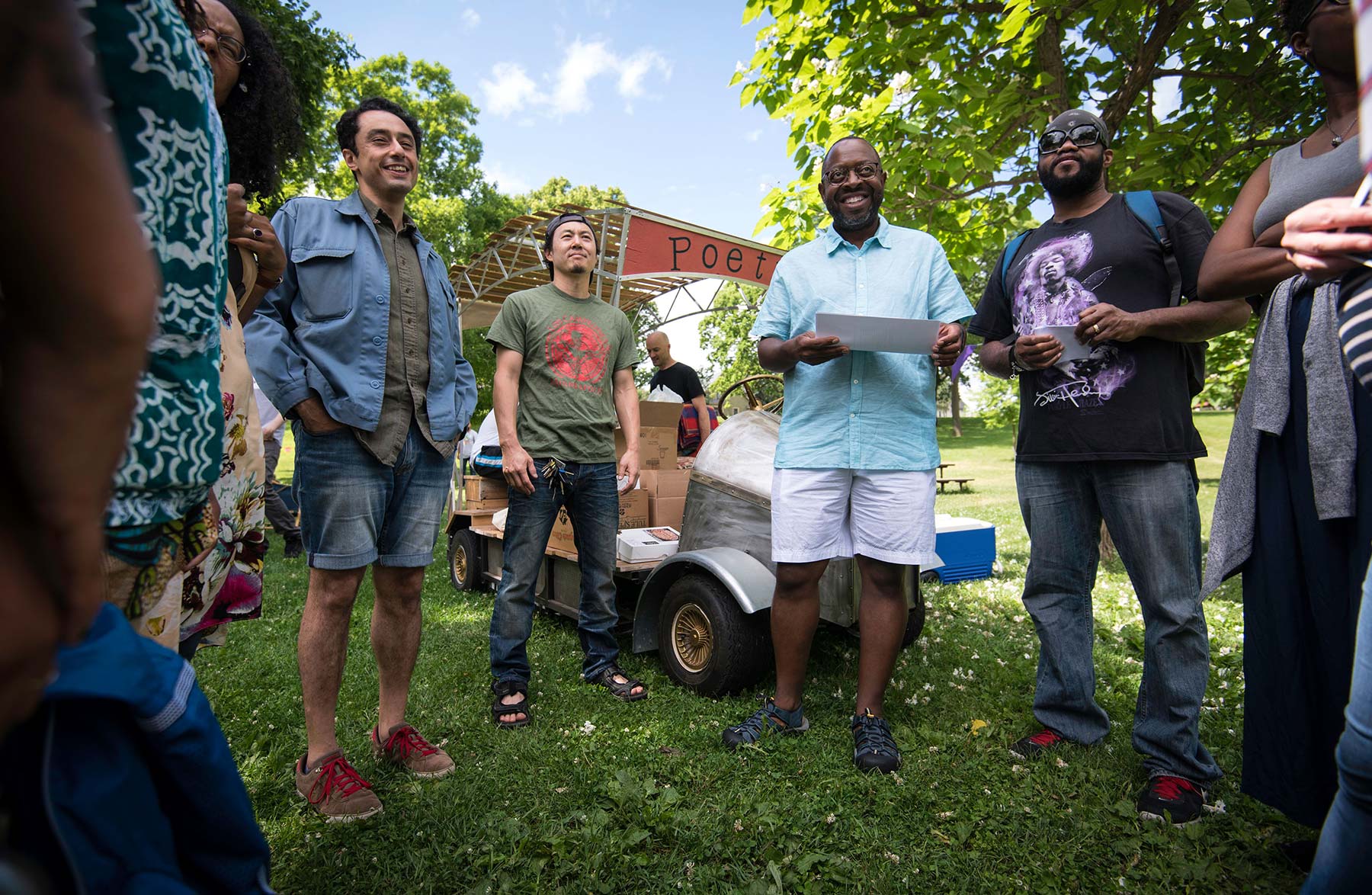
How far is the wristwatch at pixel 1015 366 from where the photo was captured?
2550 mm

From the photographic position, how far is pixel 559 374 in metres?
3.29

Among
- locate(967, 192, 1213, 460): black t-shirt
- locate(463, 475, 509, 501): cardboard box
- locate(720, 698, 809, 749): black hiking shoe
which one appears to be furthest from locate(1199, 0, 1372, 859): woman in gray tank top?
locate(463, 475, 509, 501): cardboard box

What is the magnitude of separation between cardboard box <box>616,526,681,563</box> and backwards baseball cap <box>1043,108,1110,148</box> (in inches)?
94.9

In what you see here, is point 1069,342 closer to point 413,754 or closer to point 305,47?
point 413,754

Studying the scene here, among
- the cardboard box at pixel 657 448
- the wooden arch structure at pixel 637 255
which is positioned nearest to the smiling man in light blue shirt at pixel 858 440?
the cardboard box at pixel 657 448

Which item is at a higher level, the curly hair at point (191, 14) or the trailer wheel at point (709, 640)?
the curly hair at point (191, 14)

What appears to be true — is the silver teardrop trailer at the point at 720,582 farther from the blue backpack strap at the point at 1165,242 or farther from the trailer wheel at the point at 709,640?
the blue backpack strap at the point at 1165,242

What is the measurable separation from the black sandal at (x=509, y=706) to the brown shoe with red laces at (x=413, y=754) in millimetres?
379

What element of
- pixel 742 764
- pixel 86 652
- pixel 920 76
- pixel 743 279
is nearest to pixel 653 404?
pixel 742 764

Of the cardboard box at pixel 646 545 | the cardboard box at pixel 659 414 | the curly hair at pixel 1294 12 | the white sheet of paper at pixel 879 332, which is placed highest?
the curly hair at pixel 1294 12

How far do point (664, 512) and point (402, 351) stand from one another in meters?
2.14

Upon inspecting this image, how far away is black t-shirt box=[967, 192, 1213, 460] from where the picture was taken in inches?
91.9

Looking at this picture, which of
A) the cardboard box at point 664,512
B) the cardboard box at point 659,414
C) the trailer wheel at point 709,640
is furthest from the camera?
the cardboard box at point 659,414

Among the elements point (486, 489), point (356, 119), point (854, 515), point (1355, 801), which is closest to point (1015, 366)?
point (854, 515)
